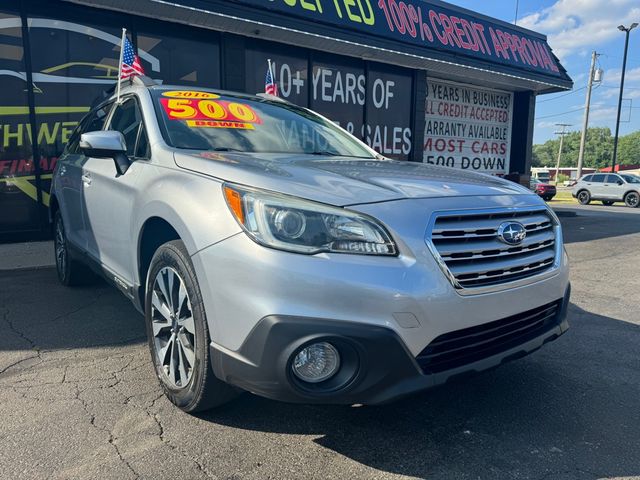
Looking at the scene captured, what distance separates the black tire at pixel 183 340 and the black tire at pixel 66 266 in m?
2.40

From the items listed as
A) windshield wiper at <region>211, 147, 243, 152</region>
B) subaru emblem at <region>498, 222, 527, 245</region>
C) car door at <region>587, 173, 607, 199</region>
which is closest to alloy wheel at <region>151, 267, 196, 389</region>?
windshield wiper at <region>211, 147, 243, 152</region>

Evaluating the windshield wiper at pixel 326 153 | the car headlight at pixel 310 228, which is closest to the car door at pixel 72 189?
the windshield wiper at pixel 326 153

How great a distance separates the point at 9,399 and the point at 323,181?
81.1 inches

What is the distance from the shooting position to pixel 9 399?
2637 mm

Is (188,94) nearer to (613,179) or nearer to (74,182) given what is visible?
(74,182)

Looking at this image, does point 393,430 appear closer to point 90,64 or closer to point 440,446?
point 440,446

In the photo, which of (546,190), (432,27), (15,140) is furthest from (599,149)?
(15,140)

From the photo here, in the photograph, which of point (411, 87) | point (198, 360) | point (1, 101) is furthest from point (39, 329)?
point (411, 87)

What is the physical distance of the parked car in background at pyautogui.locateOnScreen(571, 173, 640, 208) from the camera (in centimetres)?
2230

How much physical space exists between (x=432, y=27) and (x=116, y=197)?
9.51m

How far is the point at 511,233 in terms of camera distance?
89.1 inches

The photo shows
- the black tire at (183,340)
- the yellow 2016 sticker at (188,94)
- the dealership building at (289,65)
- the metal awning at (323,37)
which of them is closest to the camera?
the black tire at (183,340)

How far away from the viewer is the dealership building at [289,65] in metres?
7.29

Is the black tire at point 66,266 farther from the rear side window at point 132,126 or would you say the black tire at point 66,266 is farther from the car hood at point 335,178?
the car hood at point 335,178
